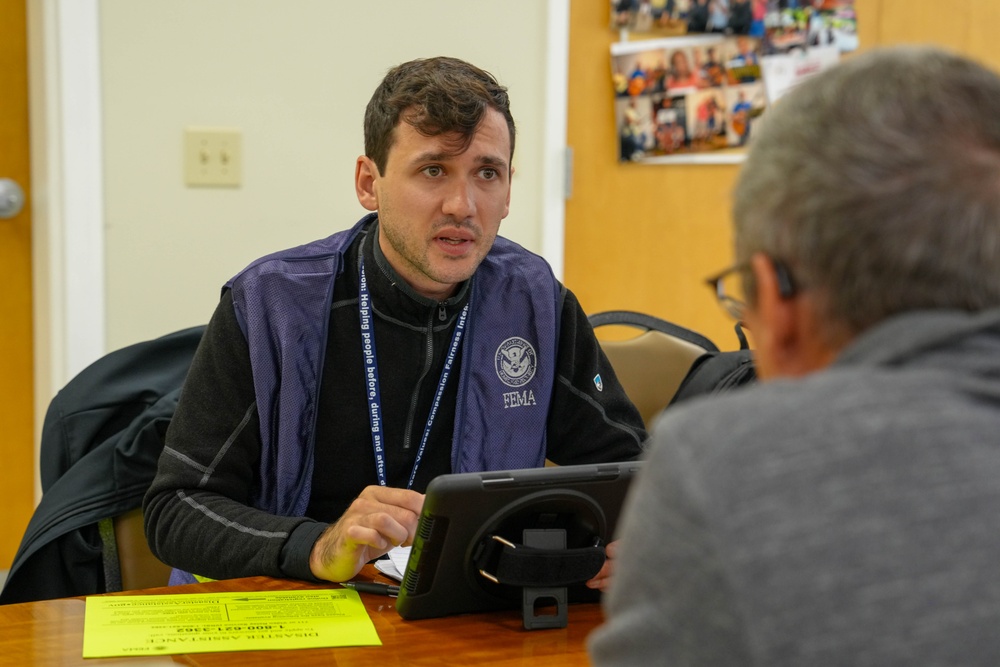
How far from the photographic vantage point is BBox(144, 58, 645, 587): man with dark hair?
1.65 m

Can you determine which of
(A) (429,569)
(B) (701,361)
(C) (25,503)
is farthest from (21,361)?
(A) (429,569)

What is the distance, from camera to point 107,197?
2.73m

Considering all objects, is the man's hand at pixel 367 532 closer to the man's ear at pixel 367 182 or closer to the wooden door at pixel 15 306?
the man's ear at pixel 367 182

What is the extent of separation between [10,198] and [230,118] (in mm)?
593

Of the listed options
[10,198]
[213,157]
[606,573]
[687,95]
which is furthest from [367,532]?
[687,95]

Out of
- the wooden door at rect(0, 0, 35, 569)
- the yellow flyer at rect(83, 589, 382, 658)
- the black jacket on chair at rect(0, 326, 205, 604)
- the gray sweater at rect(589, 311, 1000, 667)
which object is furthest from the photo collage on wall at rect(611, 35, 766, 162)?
the gray sweater at rect(589, 311, 1000, 667)

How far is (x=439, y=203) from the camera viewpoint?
176 cm

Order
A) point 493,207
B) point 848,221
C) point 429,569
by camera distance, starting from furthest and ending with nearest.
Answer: point 493,207 → point 429,569 → point 848,221

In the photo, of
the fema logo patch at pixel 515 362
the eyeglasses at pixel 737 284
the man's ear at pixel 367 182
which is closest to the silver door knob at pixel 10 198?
the man's ear at pixel 367 182

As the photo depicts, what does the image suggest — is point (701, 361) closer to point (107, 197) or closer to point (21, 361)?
point (107, 197)

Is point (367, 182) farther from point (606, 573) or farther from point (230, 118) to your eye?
point (230, 118)

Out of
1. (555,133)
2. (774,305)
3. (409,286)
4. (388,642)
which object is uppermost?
(555,133)

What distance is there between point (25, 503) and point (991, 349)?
279 centimetres

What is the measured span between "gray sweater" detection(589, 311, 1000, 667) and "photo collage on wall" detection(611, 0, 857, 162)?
8.79 ft
